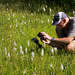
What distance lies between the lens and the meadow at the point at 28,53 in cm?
354

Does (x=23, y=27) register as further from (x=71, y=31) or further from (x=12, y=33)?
(x=71, y=31)

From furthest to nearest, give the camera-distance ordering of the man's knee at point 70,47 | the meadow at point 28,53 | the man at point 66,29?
the man's knee at point 70,47 < the man at point 66,29 < the meadow at point 28,53

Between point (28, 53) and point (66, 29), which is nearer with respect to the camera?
point (28, 53)

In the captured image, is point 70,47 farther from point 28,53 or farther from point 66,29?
point 28,53

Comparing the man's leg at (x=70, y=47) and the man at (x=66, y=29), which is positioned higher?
the man at (x=66, y=29)

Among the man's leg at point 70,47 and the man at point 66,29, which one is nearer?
the man at point 66,29

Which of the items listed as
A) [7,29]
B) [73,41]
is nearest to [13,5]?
[7,29]

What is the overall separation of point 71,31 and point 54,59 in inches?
28.4

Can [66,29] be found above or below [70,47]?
above

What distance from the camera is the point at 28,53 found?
416 centimetres

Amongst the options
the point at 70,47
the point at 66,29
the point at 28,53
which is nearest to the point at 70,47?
the point at 70,47

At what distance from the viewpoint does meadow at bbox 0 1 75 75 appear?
3.54m

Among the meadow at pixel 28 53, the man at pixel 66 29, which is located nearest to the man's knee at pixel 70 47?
the man at pixel 66 29

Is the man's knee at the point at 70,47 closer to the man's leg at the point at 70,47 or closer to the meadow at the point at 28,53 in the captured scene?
the man's leg at the point at 70,47
